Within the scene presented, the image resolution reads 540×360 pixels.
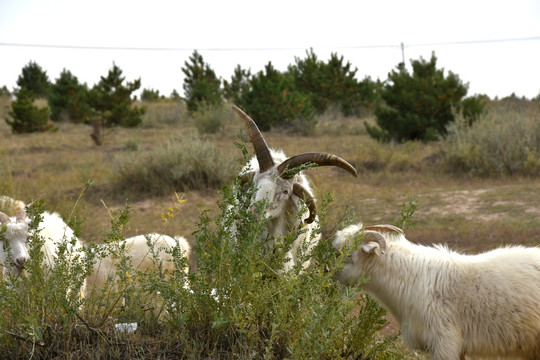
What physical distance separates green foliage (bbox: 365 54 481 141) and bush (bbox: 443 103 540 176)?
131 inches

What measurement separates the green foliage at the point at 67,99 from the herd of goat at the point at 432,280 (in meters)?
30.8

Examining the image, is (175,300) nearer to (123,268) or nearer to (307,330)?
(123,268)

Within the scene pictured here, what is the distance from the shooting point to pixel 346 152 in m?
19.2

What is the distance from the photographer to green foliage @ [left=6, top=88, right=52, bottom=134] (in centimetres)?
2950

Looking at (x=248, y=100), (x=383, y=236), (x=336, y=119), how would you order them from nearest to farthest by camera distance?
(x=383, y=236) → (x=248, y=100) → (x=336, y=119)

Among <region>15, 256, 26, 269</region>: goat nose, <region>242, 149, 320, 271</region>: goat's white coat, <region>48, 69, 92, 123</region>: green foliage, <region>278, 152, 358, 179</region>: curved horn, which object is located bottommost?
<region>15, 256, 26, 269</region>: goat nose

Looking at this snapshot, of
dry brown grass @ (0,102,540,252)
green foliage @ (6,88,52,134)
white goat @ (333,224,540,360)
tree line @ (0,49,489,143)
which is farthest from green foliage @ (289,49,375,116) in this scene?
white goat @ (333,224,540,360)

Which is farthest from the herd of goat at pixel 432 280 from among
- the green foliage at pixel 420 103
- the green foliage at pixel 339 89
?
the green foliage at pixel 339 89

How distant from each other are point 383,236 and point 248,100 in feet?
73.8

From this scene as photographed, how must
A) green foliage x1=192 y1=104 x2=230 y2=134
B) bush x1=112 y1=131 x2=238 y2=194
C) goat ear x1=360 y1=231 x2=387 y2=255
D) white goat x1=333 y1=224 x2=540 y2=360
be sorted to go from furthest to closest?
green foliage x1=192 y1=104 x2=230 y2=134, bush x1=112 y1=131 x2=238 y2=194, goat ear x1=360 y1=231 x2=387 y2=255, white goat x1=333 y1=224 x2=540 y2=360

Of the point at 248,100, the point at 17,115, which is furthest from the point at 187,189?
the point at 17,115

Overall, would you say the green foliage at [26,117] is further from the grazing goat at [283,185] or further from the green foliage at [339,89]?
the grazing goat at [283,185]

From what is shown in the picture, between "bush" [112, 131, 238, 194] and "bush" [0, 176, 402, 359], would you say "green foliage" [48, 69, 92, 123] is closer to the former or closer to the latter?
"bush" [112, 131, 238, 194]

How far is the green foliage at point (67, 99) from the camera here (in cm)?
3416
